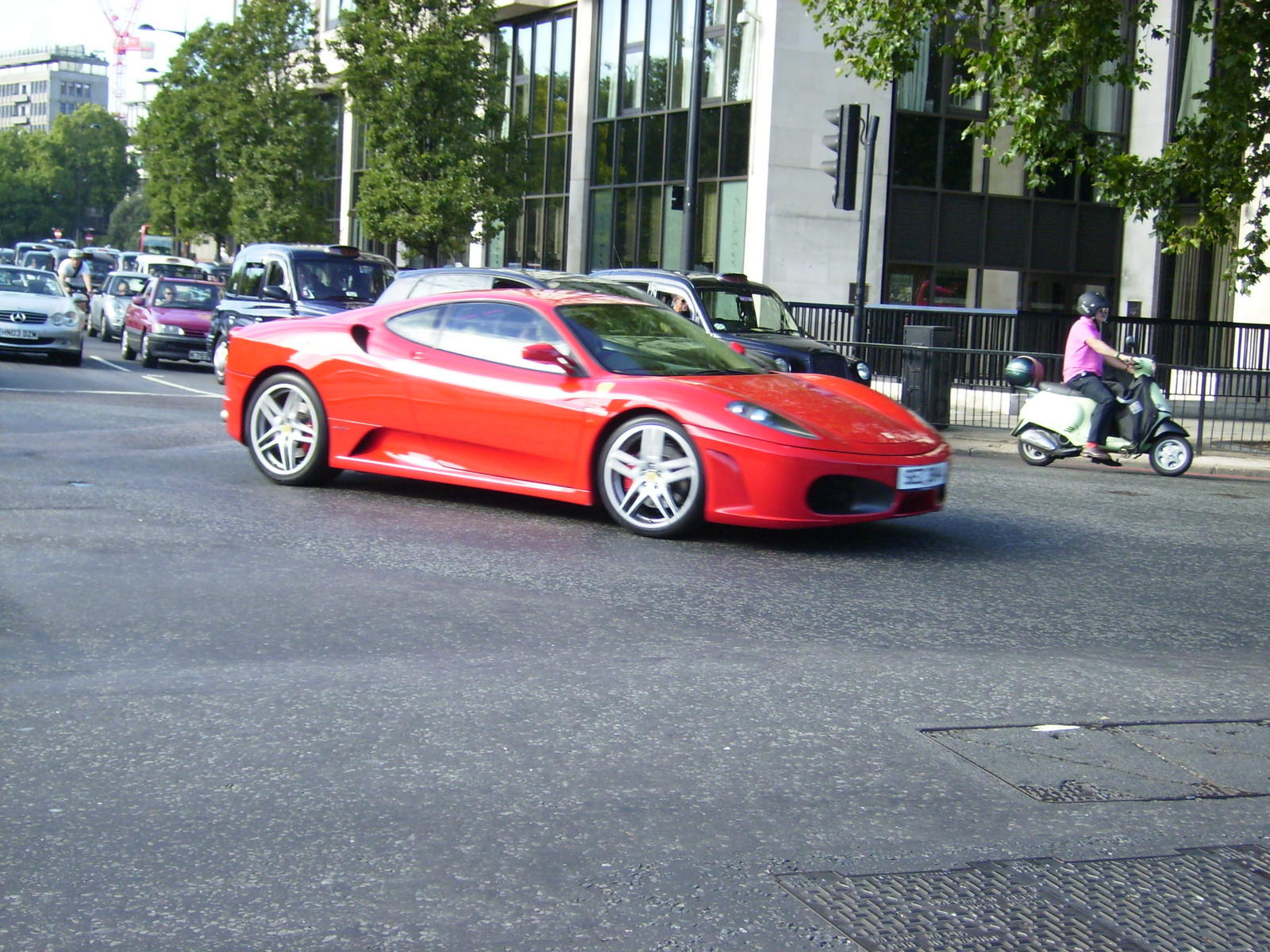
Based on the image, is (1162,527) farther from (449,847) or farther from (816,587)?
(449,847)

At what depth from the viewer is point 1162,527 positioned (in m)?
9.82

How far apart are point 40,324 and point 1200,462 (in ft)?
56.1

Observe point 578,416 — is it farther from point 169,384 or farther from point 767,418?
point 169,384

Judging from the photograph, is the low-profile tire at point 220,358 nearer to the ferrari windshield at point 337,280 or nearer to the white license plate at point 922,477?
the ferrari windshield at point 337,280

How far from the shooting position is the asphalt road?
3385 mm

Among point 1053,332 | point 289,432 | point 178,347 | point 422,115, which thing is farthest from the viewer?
point 422,115

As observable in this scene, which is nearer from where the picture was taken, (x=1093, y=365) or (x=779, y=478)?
(x=779, y=478)

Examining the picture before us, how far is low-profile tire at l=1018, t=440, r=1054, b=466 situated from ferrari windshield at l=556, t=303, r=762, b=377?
5.89 metres

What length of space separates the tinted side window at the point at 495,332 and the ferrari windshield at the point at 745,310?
24.7 feet

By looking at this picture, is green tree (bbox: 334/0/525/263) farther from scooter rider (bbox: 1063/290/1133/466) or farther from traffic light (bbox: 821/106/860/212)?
scooter rider (bbox: 1063/290/1133/466)

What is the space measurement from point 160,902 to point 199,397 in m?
15.5

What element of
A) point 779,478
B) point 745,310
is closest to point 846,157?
point 745,310

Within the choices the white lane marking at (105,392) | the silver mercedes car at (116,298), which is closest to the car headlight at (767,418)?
the white lane marking at (105,392)

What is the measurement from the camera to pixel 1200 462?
15.4 m
